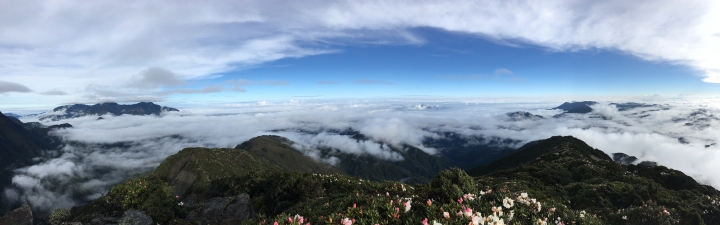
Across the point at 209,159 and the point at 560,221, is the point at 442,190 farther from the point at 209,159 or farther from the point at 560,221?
the point at 209,159

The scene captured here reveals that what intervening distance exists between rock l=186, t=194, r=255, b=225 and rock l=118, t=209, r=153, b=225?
8.13ft

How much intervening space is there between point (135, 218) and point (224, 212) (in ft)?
18.8

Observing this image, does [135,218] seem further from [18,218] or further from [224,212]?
[18,218]

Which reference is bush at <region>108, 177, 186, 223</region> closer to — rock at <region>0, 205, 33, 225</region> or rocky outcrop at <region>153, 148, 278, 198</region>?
rock at <region>0, 205, 33, 225</region>

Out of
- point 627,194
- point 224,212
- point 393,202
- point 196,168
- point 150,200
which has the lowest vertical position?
point 196,168

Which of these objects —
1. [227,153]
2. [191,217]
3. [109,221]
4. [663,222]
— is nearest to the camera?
[663,222]

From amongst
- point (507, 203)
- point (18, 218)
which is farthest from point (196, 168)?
point (507, 203)

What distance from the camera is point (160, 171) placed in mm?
97500

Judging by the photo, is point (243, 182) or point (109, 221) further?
point (243, 182)

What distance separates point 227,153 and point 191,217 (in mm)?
110909

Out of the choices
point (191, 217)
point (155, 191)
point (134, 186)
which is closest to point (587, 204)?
point (191, 217)

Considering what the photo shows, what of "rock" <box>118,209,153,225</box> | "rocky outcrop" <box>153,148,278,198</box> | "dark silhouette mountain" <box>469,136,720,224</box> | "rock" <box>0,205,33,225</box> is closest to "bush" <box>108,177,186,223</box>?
"rock" <box>118,209,153,225</box>

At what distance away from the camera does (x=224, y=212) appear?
66.1ft

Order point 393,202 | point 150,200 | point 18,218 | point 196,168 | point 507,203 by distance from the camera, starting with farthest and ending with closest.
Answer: point 196,168 → point 18,218 → point 150,200 → point 393,202 → point 507,203
